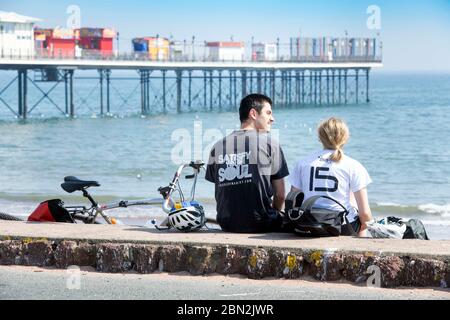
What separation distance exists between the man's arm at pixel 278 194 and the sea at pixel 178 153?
573 centimetres

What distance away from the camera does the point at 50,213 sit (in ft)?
23.9

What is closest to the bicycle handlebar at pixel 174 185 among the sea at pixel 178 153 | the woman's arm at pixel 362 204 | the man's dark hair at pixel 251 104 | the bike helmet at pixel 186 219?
the bike helmet at pixel 186 219

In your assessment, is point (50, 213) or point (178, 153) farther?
point (178, 153)

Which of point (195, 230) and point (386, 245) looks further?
point (195, 230)

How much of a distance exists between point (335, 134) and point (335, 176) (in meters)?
0.25

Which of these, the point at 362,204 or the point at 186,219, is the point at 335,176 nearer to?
the point at 362,204

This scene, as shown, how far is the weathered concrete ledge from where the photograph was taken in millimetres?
5781

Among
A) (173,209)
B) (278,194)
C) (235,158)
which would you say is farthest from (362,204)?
(173,209)

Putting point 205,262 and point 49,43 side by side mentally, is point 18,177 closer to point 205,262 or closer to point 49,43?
point 205,262

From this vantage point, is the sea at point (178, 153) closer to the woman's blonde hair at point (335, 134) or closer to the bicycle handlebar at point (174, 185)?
the bicycle handlebar at point (174, 185)

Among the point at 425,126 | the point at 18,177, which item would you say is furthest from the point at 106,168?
the point at 425,126

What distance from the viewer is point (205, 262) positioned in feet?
20.1

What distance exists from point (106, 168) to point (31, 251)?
1970 centimetres

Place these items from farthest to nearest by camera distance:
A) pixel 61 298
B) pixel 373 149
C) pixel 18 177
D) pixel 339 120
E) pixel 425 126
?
pixel 425 126
pixel 373 149
pixel 18 177
pixel 339 120
pixel 61 298
